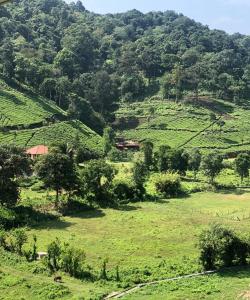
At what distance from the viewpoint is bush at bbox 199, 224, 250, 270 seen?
31.5 m

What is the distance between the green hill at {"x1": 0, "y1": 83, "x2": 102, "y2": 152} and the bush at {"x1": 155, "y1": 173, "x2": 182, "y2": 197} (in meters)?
22.0

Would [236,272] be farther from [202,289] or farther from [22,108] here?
[22,108]

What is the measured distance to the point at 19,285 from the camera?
28609mm

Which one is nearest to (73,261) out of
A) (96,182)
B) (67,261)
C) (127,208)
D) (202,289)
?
(67,261)

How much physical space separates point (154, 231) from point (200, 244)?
357 inches

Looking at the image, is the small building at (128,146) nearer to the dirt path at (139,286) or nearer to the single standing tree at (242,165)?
the single standing tree at (242,165)

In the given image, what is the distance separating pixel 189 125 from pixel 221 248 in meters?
60.2

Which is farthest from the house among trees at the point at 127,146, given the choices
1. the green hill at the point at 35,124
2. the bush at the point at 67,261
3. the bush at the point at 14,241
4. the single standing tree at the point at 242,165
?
the bush at the point at 67,261

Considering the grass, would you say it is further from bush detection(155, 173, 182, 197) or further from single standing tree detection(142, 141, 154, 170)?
single standing tree detection(142, 141, 154, 170)

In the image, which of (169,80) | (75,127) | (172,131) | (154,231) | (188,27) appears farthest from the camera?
(188,27)

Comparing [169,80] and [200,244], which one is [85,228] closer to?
[200,244]

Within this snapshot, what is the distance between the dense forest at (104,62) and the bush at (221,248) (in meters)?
56.6

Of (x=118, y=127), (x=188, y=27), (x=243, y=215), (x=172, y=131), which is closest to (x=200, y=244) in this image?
(x=243, y=215)

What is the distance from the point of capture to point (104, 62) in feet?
414
